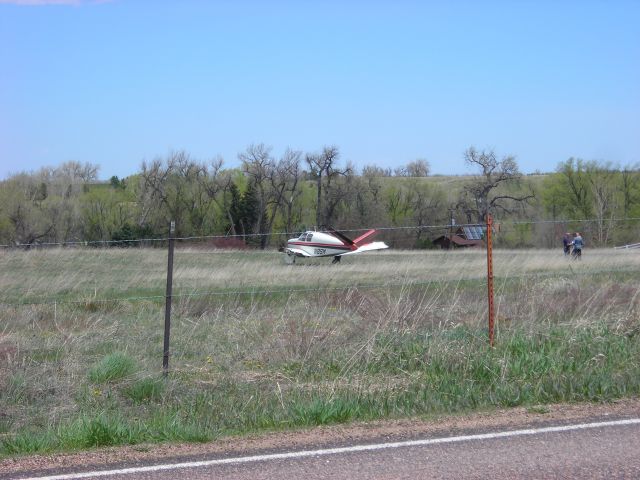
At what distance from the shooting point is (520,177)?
7125cm

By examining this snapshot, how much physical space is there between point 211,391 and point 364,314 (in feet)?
9.76

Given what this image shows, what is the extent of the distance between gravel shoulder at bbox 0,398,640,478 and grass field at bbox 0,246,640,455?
0.25 m

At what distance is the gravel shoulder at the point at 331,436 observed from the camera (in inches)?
226

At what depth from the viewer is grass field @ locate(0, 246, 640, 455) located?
7.31 m

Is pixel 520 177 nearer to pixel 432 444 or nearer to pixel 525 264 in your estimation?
pixel 525 264

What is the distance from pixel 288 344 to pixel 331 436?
10.2 feet

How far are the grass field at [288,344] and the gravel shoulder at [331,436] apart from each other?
0.25 metres

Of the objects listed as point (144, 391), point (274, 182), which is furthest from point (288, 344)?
point (274, 182)

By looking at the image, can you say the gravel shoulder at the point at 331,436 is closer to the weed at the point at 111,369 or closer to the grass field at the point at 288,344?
the grass field at the point at 288,344

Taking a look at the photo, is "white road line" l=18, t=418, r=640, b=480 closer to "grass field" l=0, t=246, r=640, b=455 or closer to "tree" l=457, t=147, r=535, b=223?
"grass field" l=0, t=246, r=640, b=455

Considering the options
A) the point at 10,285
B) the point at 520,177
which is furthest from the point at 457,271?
the point at 520,177

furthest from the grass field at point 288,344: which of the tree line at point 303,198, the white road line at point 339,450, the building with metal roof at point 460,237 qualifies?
the tree line at point 303,198

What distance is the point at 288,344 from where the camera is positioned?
30.7ft

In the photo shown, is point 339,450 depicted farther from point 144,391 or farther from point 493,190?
point 493,190
